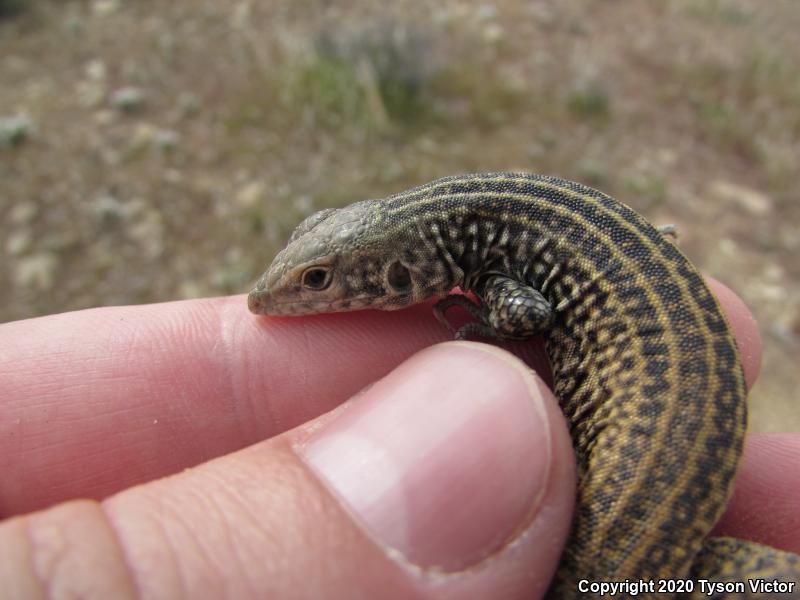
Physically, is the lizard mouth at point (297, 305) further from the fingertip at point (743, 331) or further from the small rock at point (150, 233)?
the small rock at point (150, 233)

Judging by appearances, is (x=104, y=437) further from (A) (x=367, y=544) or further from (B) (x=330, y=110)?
(B) (x=330, y=110)

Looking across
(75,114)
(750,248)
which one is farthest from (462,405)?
(75,114)

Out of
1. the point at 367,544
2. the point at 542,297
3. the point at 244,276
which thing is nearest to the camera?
the point at 367,544

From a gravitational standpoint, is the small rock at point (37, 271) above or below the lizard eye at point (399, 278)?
below

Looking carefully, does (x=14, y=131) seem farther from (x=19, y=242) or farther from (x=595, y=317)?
(x=595, y=317)

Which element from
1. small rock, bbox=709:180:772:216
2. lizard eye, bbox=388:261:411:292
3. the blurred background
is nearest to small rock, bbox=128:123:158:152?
the blurred background

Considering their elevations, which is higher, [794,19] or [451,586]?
[794,19]

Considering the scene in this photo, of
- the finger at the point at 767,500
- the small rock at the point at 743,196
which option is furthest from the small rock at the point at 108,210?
the small rock at the point at 743,196

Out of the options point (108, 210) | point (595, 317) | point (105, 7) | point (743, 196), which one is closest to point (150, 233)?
point (108, 210)
